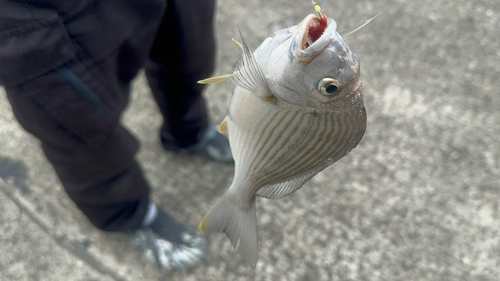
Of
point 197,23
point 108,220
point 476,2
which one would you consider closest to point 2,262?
point 108,220

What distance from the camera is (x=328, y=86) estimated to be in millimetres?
783

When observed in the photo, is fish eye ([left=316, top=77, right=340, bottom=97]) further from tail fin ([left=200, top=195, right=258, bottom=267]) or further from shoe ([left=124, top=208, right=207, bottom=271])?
shoe ([left=124, top=208, right=207, bottom=271])

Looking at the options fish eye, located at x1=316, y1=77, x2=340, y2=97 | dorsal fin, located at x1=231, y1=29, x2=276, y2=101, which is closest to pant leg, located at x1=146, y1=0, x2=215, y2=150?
dorsal fin, located at x1=231, y1=29, x2=276, y2=101

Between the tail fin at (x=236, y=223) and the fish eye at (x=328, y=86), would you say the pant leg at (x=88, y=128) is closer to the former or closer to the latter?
the tail fin at (x=236, y=223)

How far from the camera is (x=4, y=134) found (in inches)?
83.5

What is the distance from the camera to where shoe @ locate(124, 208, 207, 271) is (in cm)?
173

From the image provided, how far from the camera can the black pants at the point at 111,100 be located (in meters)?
1.05

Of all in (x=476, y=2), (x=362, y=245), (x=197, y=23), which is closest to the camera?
(x=197, y=23)

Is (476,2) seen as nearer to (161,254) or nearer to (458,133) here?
(458,133)

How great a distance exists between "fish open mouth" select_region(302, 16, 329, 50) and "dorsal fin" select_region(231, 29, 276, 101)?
112 mm

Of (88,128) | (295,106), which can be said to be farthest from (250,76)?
(88,128)

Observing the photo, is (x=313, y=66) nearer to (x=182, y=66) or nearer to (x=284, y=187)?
(x=284, y=187)

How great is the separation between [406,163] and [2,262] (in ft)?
7.16

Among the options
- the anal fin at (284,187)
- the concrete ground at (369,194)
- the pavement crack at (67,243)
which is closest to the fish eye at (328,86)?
the anal fin at (284,187)
